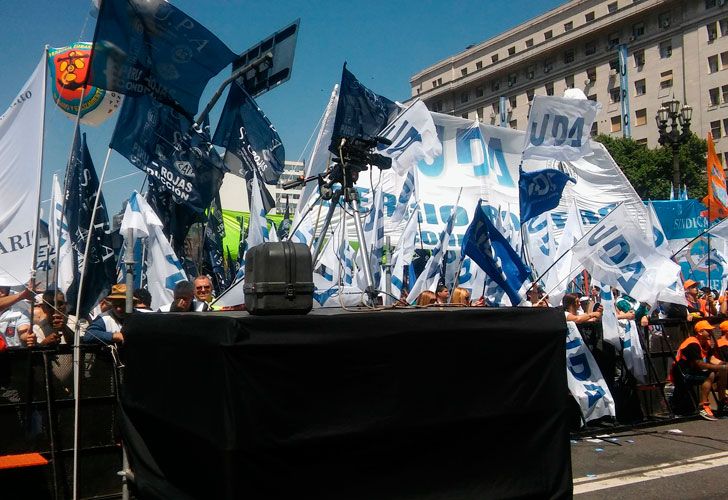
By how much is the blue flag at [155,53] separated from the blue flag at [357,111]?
236 cm

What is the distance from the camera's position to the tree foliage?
51047mm

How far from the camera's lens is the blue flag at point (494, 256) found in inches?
349

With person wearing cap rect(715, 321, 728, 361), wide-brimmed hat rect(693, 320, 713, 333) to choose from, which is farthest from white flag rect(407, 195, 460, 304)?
person wearing cap rect(715, 321, 728, 361)

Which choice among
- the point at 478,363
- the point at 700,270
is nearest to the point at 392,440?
the point at 478,363

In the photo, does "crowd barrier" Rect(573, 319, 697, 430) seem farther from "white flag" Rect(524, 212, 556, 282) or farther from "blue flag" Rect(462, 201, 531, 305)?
"white flag" Rect(524, 212, 556, 282)

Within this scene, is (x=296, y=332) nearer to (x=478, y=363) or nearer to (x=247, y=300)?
(x=247, y=300)

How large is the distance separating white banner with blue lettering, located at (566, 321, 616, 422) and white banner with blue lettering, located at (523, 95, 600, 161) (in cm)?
295

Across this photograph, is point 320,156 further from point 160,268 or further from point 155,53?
point 155,53

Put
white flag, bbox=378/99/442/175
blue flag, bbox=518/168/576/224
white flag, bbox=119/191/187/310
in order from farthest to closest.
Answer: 1. white flag, bbox=378/99/442/175
2. blue flag, bbox=518/168/576/224
3. white flag, bbox=119/191/187/310

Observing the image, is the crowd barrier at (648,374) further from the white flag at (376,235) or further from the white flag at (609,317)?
the white flag at (376,235)

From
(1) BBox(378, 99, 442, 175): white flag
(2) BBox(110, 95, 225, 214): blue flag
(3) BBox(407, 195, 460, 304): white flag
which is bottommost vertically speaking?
(3) BBox(407, 195, 460, 304): white flag

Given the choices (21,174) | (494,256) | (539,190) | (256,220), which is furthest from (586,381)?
(21,174)

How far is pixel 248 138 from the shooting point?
35.6 ft

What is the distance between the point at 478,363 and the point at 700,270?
49.9 feet
